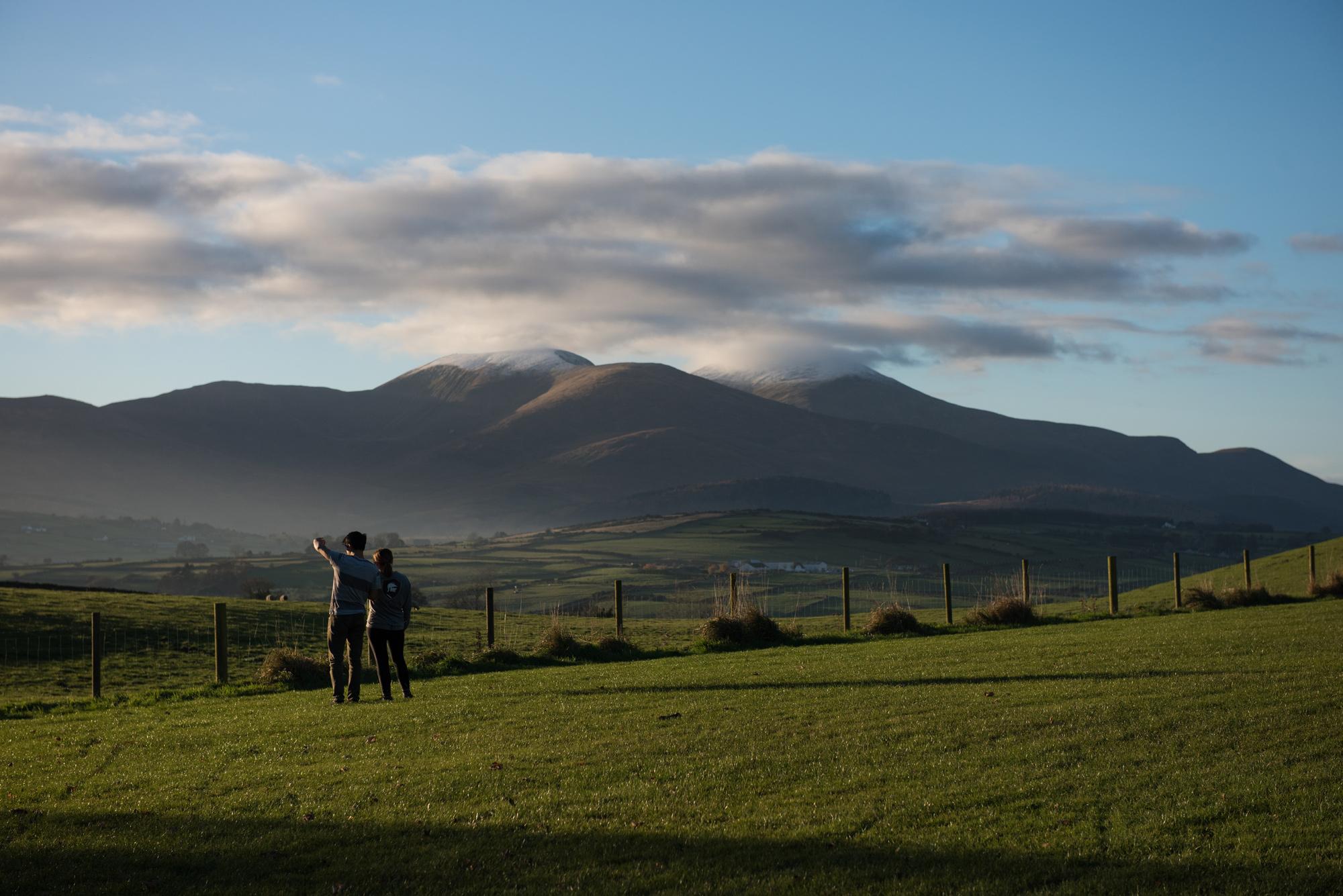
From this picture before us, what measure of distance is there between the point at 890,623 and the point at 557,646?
931cm

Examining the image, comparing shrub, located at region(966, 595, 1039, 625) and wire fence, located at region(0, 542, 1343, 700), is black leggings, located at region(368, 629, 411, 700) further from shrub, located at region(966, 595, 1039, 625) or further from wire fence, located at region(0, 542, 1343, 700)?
shrub, located at region(966, 595, 1039, 625)

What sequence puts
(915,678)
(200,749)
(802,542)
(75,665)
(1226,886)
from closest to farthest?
(1226,886), (200,749), (915,678), (75,665), (802,542)

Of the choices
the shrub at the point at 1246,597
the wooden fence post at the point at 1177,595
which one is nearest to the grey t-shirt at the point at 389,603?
the wooden fence post at the point at 1177,595

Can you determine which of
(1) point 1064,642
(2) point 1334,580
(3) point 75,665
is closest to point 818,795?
(1) point 1064,642

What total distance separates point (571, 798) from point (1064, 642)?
15.0m

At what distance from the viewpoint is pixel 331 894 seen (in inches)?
267

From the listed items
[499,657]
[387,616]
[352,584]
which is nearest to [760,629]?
[499,657]

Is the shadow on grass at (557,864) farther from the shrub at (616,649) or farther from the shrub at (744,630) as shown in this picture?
the shrub at (744,630)

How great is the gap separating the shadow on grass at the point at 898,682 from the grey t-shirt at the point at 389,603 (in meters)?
2.70

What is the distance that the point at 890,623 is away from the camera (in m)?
28.8

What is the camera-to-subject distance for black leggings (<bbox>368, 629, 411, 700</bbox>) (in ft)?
51.7

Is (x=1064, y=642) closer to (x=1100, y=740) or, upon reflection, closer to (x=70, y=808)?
(x=1100, y=740)

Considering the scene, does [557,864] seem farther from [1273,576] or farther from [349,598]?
[1273,576]

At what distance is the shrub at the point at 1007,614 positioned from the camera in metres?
30.9
